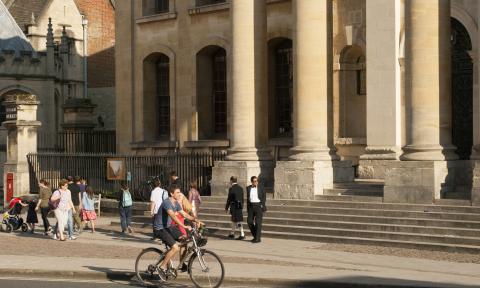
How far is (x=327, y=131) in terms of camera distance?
87.7 feet

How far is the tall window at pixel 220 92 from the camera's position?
3400 cm

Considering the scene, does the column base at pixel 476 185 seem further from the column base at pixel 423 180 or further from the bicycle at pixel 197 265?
the bicycle at pixel 197 265

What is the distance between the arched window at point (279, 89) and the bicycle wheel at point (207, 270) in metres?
15.4

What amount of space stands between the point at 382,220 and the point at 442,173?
1.86m

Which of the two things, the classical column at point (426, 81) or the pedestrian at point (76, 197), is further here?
the pedestrian at point (76, 197)

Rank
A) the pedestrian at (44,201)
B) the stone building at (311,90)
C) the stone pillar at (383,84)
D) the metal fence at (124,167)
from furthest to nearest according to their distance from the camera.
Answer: the metal fence at (124,167) < the pedestrian at (44,201) < the stone pillar at (383,84) < the stone building at (311,90)

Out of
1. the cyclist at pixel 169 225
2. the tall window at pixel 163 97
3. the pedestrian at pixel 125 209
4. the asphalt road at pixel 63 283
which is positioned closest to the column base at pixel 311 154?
the pedestrian at pixel 125 209

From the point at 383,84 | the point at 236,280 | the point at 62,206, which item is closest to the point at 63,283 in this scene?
the point at 236,280

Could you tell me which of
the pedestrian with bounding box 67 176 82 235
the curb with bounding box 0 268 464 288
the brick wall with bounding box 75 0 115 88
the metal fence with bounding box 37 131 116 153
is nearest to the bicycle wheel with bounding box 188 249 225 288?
the curb with bounding box 0 268 464 288

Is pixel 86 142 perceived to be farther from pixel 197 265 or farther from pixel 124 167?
pixel 197 265

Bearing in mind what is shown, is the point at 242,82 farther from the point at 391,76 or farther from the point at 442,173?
the point at 442,173

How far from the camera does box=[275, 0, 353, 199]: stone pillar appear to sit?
2631 cm

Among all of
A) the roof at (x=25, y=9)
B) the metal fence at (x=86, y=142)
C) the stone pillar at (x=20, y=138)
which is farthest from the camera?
the roof at (x=25, y=9)

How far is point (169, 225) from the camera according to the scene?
1734 centimetres
